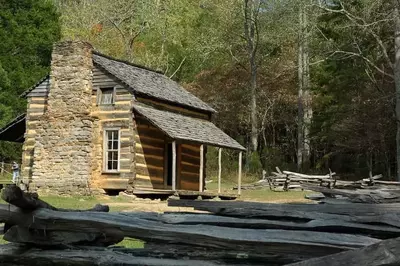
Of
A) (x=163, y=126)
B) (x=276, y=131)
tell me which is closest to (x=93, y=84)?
(x=163, y=126)

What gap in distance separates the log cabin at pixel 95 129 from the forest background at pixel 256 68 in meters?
10.4

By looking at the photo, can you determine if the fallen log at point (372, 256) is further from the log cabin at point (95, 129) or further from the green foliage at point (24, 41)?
the green foliage at point (24, 41)

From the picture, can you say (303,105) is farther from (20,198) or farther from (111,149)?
(20,198)

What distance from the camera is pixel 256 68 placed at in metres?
39.2

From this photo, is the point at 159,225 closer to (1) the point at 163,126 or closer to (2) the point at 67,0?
(1) the point at 163,126

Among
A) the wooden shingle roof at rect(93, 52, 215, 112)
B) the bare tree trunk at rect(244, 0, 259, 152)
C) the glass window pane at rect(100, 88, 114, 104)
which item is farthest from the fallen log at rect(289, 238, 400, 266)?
the bare tree trunk at rect(244, 0, 259, 152)

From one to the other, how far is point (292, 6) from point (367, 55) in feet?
25.3

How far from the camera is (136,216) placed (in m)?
4.82

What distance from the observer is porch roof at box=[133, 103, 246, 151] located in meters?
21.3

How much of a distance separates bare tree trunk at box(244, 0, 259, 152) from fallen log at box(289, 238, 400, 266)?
33749 millimetres

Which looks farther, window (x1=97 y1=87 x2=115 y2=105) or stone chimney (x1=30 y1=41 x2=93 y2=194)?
window (x1=97 y1=87 x2=115 y2=105)

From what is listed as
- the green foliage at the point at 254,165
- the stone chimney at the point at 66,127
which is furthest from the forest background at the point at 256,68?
the stone chimney at the point at 66,127

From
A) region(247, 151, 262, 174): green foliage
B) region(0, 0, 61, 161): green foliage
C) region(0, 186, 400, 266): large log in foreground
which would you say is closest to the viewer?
region(0, 186, 400, 266): large log in foreground

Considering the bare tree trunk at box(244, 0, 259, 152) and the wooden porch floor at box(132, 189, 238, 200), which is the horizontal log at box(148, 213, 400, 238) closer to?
the wooden porch floor at box(132, 189, 238, 200)
